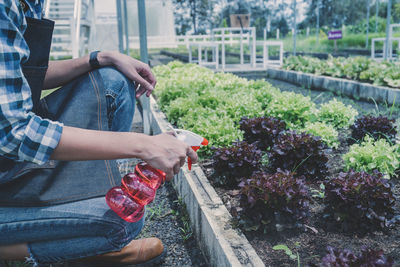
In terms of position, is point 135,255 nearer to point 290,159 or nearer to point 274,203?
point 274,203

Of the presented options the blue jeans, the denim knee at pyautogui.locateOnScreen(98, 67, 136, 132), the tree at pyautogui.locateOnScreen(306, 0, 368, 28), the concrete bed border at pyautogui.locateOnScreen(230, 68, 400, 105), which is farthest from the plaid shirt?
the tree at pyautogui.locateOnScreen(306, 0, 368, 28)

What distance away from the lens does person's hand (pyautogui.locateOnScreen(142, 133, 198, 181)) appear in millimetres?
1408

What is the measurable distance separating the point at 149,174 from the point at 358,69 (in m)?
5.70

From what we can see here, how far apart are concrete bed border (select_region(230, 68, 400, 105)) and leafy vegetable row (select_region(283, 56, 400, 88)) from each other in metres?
0.16

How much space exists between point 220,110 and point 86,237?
2.31 metres

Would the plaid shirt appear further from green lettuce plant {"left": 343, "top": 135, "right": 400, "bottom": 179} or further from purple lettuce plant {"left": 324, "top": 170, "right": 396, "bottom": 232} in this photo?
green lettuce plant {"left": 343, "top": 135, "right": 400, "bottom": 179}

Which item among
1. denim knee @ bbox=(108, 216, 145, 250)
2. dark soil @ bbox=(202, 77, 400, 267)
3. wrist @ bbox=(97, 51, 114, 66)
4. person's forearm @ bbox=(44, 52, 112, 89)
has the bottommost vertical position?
dark soil @ bbox=(202, 77, 400, 267)

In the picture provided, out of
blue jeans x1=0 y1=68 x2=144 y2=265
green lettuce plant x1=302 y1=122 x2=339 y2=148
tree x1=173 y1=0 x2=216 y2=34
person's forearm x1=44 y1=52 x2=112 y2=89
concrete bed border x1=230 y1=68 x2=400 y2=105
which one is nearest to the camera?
blue jeans x1=0 y1=68 x2=144 y2=265

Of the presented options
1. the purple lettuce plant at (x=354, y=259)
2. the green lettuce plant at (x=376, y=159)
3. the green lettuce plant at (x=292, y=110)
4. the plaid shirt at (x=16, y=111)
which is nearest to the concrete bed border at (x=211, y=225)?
the purple lettuce plant at (x=354, y=259)

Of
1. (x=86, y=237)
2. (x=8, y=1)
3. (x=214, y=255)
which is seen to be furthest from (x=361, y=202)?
(x=8, y=1)

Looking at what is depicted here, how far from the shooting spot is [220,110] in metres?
3.81

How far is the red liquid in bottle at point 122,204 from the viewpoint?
5.59ft

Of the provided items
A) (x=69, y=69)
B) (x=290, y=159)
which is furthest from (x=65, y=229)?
(x=290, y=159)

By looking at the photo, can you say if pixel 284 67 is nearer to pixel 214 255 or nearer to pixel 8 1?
pixel 214 255
